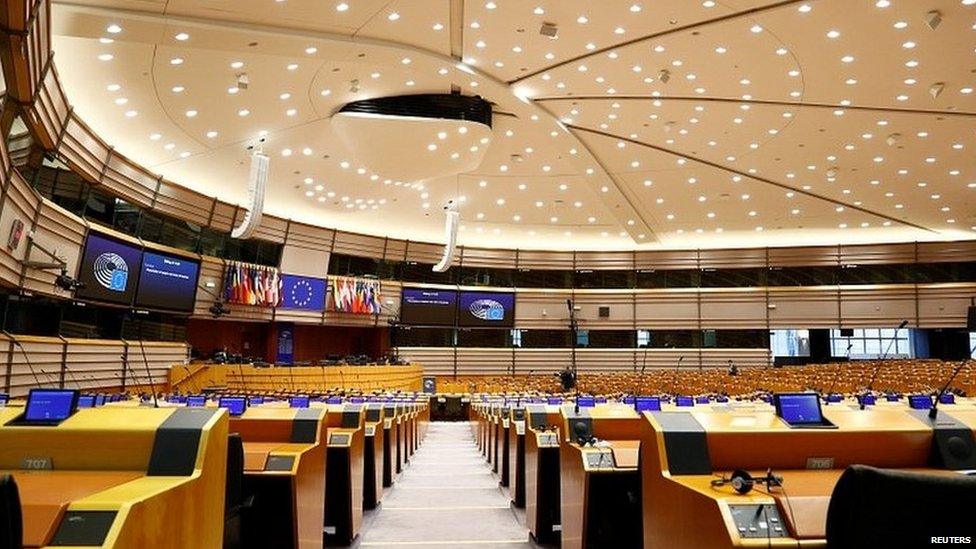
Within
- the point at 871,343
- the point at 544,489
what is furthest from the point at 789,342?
the point at 544,489

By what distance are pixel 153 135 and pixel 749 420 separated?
52.4 feet

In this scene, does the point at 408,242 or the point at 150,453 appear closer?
the point at 150,453

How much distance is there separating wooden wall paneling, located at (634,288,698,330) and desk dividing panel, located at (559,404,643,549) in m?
25.3

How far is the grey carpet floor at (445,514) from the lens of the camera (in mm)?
4840

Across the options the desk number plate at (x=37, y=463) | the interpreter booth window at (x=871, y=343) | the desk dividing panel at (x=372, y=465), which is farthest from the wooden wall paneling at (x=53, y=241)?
the interpreter booth window at (x=871, y=343)

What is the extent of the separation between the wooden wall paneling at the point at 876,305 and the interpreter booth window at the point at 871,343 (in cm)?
70

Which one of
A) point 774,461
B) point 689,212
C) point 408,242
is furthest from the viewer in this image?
point 408,242

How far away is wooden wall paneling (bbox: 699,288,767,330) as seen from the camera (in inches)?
1097

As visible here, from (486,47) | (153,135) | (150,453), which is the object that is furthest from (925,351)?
(150,453)

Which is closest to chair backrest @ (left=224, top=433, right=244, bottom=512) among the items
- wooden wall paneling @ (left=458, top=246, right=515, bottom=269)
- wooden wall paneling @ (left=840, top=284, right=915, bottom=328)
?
wooden wall paneling @ (left=458, top=246, right=515, bottom=269)

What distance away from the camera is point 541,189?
2133 cm

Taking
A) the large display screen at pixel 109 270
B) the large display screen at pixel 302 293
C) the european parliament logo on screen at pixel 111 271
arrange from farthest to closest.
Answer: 1. the large display screen at pixel 302 293
2. the european parliament logo on screen at pixel 111 271
3. the large display screen at pixel 109 270

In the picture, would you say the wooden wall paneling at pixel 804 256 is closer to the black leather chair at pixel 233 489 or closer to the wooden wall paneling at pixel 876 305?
the wooden wall paneling at pixel 876 305

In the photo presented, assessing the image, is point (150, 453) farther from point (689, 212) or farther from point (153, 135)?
point (689, 212)
